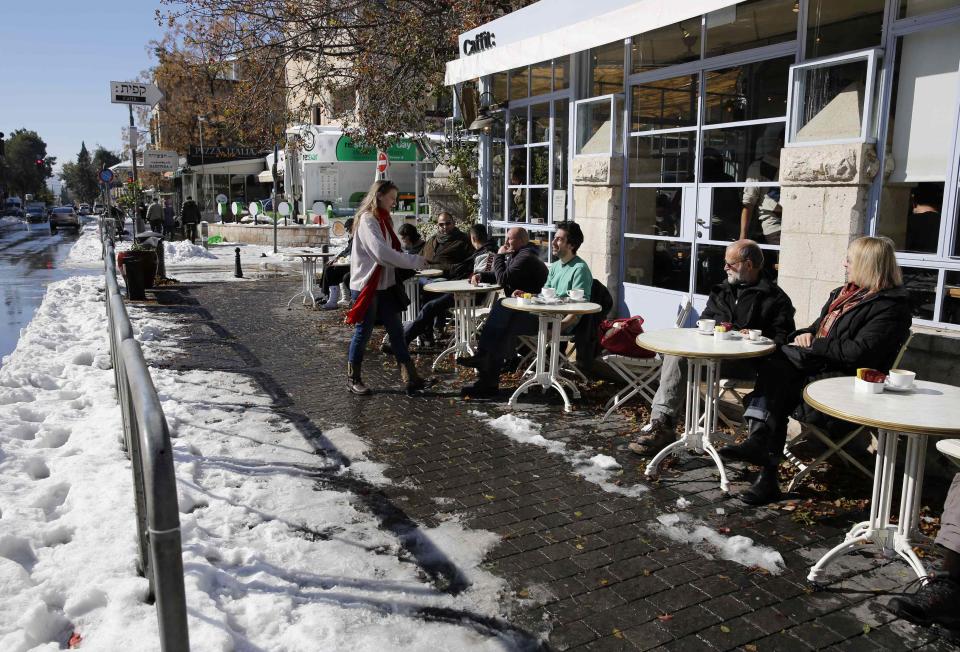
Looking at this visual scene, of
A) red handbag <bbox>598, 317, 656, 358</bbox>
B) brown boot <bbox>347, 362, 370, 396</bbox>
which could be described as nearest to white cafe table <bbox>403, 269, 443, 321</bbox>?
brown boot <bbox>347, 362, 370, 396</bbox>

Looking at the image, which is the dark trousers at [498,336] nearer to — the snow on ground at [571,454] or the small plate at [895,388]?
the snow on ground at [571,454]

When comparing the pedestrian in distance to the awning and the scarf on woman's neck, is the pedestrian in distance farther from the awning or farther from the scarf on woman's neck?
the scarf on woman's neck

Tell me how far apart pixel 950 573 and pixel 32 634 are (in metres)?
3.75

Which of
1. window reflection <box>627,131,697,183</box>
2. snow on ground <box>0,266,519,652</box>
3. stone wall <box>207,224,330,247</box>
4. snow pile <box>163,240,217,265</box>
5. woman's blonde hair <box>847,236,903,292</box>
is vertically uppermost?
window reflection <box>627,131,697,183</box>

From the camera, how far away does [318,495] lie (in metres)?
4.54

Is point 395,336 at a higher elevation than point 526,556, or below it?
higher

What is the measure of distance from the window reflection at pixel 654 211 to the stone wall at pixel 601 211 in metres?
0.17

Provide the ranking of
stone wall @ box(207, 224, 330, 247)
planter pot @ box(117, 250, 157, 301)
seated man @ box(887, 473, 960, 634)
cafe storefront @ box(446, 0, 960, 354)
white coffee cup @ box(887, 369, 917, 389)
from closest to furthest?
seated man @ box(887, 473, 960, 634), white coffee cup @ box(887, 369, 917, 389), cafe storefront @ box(446, 0, 960, 354), planter pot @ box(117, 250, 157, 301), stone wall @ box(207, 224, 330, 247)

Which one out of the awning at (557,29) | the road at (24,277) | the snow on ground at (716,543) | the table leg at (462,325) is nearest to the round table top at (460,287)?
the table leg at (462,325)

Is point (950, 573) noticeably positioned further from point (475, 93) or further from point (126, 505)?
point (475, 93)

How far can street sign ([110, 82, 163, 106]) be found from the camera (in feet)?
40.7

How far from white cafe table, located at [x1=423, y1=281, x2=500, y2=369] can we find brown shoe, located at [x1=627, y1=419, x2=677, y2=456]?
9.56 ft

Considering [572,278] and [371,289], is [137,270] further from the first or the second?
[572,278]

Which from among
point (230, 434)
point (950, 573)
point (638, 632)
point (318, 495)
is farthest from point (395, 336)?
point (950, 573)
